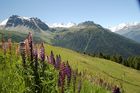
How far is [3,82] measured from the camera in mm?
7441

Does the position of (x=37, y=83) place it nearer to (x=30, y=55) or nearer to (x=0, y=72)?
(x=30, y=55)

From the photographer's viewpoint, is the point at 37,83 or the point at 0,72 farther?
the point at 0,72

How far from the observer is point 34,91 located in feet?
21.5

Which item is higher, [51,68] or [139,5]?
[139,5]

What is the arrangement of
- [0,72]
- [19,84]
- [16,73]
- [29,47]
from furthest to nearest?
[0,72] → [16,73] → [19,84] → [29,47]

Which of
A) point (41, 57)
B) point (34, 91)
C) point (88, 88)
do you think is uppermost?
point (41, 57)

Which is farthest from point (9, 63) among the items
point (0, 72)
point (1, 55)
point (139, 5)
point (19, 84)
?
point (139, 5)

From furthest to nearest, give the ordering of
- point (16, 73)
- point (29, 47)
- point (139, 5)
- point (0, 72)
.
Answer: point (0, 72) → point (16, 73) → point (29, 47) → point (139, 5)

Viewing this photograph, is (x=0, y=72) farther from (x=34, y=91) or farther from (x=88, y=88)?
(x=88, y=88)

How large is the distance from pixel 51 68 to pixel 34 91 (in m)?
2.22

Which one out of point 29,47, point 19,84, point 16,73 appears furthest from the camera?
point 16,73

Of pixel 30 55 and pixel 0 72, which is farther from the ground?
pixel 30 55

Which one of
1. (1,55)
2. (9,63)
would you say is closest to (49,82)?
(9,63)

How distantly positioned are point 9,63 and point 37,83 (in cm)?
266
